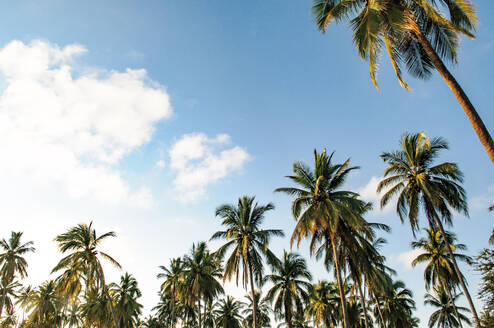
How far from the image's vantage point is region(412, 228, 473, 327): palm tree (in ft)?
106

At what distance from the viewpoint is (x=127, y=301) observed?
42.6m

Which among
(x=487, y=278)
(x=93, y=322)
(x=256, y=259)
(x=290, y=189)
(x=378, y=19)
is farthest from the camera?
(x=93, y=322)

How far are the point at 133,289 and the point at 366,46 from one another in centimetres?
4459

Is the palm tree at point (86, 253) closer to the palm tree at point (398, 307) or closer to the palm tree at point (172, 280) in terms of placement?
the palm tree at point (172, 280)

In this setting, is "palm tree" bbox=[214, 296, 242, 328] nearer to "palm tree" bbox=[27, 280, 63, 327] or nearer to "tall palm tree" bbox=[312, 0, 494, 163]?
"palm tree" bbox=[27, 280, 63, 327]

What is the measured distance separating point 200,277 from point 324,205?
2072 centimetres

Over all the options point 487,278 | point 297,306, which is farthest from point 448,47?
point 297,306

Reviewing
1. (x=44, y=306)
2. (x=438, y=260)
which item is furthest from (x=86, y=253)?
(x=438, y=260)

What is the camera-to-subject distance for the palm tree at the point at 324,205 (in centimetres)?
2062

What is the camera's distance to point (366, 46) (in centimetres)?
1080

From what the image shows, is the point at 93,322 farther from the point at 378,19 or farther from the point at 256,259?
the point at 378,19

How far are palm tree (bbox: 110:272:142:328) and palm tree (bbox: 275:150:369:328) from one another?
31.4 metres

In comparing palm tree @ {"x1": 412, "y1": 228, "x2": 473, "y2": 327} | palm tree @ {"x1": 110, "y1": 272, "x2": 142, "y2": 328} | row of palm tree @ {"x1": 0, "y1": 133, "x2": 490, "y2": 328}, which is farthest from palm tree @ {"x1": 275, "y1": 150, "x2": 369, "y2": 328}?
palm tree @ {"x1": 110, "y1": 272, "x2": 142, "y2": 328}

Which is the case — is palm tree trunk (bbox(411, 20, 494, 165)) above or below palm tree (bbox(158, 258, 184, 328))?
below
